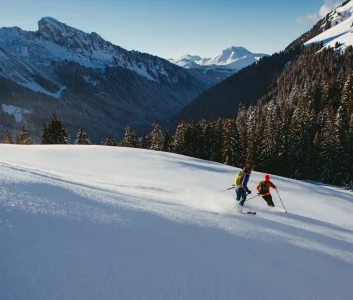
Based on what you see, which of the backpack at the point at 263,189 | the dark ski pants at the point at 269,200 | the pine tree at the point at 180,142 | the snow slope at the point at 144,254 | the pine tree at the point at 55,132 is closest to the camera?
the snow slope at the point at 144,254

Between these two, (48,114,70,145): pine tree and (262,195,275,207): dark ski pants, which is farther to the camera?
(48,114,70,145): pine tree

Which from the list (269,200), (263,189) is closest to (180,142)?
(269,200)

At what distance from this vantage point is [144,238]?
18.9 ft

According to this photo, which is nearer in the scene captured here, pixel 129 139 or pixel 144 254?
pixel 144 254

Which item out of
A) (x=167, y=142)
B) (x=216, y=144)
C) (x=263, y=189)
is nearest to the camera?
(x=263, y=189)

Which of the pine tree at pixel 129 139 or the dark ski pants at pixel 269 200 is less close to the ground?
the pine tree at pixel 129 139

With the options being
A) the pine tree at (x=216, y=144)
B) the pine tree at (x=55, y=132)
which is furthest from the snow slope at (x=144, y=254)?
the pine tree at (x=55, y=132)

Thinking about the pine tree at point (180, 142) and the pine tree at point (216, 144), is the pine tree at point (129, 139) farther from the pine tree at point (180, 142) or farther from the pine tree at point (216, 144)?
the pine tree at point (216, 144)

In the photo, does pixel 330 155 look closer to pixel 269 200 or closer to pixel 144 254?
pixel 269 200

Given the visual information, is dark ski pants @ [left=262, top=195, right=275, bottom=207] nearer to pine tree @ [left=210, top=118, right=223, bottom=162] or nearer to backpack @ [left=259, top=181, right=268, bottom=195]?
backpack @ [left=259, top=181, right=268, bottom=195]

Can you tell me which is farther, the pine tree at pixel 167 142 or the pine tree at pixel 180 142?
the pine tree at pixel 167 142

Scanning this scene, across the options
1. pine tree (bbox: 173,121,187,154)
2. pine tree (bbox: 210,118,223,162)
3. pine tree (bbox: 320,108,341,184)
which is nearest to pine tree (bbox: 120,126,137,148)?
pine tree (bbox: 173,121,187,154)

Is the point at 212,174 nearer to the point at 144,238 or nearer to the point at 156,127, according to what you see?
the point at 144,238

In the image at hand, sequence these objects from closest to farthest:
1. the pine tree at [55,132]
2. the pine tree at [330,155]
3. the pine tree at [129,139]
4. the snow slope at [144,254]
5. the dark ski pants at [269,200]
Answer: the snow slope at [144,254]
the dark ski pants at [269,200]
the pine tree at [330,155]
the pine tree at [55,132]
the pine tree at [129,139]
